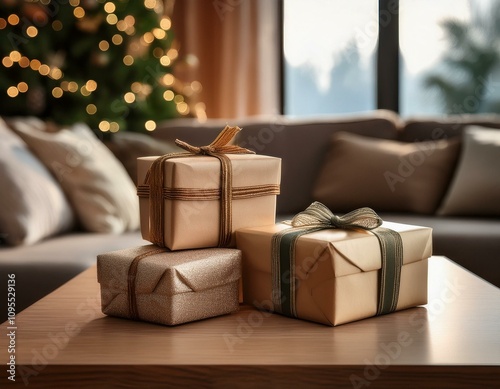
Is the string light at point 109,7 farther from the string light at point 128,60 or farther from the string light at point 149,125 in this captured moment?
the string light at point 149,125

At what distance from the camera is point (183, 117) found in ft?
13.1

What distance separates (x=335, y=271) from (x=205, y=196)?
0.24 metres

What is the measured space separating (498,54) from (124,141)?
2519 millimetres

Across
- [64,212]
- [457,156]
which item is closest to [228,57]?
[457,156]

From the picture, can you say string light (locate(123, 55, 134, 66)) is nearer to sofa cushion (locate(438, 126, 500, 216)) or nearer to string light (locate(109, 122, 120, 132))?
string light (locate(109, 122, 120, 132))

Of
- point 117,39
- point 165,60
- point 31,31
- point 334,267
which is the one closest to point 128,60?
point 117,39

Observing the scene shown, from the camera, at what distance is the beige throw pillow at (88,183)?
244 cm

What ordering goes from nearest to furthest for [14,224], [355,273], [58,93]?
[355,273], [14,224], [58,93]

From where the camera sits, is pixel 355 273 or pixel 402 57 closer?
pixel 355 273

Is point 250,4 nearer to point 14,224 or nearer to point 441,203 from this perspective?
point 441,203

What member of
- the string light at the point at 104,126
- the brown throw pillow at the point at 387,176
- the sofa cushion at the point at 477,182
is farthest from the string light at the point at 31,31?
the sofa cushion at the point at 477,182

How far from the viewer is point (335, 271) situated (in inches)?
42.0

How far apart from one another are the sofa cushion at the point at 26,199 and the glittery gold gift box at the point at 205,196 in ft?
3.54

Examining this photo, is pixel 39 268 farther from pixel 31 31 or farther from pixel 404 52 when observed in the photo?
pixel 404 52
